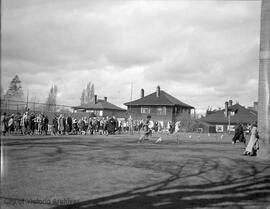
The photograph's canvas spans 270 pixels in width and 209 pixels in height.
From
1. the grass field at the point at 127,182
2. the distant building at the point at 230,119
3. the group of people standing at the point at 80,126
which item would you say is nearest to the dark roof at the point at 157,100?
the distant building at the point at 230,119

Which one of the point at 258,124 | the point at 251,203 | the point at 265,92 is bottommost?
the point at 251,203

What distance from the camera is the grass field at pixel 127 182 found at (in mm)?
8547

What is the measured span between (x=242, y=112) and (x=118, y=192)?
88872 millimetres

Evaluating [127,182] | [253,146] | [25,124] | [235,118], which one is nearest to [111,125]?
[25,124]

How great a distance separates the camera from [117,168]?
41.2 ft

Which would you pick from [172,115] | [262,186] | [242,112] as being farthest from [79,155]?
[242,112]

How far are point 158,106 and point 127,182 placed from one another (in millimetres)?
77285

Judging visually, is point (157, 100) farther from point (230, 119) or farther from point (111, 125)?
point (111, 125)

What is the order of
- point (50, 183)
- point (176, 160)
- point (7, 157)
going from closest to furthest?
point (50, 183), point (7, 157), point (176, 160)

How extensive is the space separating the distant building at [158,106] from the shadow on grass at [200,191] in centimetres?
7017

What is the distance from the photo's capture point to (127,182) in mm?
10516

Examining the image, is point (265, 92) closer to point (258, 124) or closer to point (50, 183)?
point (258, 124)

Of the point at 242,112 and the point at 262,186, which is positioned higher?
the point at 242,112

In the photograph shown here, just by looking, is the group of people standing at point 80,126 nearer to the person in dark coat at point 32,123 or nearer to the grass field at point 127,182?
the person in dark coat at point 32,123
